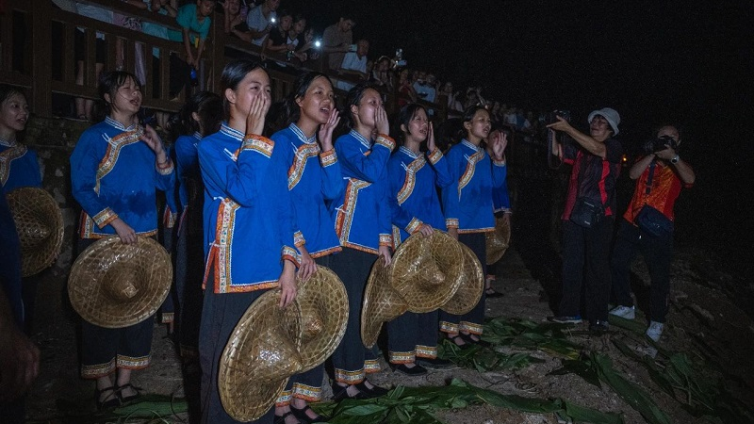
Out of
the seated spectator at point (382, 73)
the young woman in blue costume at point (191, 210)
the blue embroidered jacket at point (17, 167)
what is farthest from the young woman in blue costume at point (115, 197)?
the seated spectator at point (382, 73)

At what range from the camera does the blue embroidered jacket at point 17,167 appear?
3.47 metres

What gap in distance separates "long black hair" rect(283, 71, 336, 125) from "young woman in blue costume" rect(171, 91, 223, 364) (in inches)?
40.8

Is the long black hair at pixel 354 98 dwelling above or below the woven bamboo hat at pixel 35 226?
above

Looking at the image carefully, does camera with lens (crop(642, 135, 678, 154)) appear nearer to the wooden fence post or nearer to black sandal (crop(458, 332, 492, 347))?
black sandal (crop(458, 332, 492, 347))

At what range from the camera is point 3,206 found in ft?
4.39

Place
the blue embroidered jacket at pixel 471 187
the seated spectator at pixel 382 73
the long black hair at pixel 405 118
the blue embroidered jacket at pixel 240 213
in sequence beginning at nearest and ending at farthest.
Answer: the blue embroidered jacket at pixel 240 213, the long black hair at pixel 405 118, the blue embroidered jacket at pixel 471 187, the seated spectator at pixel 382 73

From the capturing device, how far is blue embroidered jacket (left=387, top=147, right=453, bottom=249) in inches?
149

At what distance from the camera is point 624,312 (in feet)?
18.1

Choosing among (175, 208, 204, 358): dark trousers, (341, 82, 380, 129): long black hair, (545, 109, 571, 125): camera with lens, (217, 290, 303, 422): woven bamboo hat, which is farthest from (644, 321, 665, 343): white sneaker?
(175, 208, 204, 358): dark trousers

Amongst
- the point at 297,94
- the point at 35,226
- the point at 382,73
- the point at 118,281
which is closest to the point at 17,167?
the point at 35,226

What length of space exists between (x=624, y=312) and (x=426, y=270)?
3.11 m

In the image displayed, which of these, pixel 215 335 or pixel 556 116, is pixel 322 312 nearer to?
pixel 215 335

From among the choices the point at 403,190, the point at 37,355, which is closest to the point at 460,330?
the point at 403,190

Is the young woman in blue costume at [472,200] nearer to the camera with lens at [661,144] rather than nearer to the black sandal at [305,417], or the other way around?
the camera with lens at [661,144]
